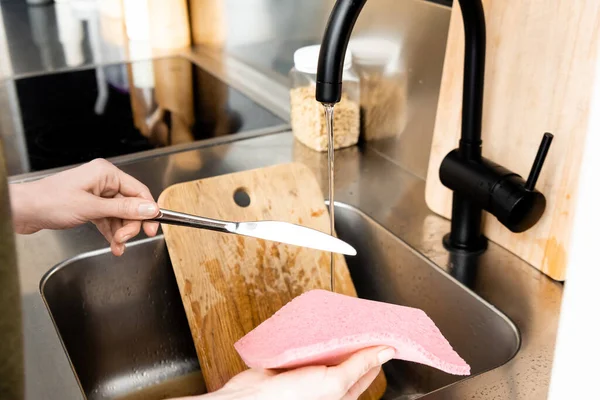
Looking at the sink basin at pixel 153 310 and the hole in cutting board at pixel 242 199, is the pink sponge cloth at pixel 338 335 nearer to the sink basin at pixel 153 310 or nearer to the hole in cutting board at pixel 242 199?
the sink basin at pixel 153 310

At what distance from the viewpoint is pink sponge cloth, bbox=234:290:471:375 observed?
583 mm

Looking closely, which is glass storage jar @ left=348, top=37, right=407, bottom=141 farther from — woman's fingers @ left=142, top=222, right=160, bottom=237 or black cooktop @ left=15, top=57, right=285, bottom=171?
woman's fingers @ left=142, top=222, right=160, bottom=237

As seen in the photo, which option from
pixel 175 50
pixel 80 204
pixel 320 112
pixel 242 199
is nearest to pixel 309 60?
pixel 320 112

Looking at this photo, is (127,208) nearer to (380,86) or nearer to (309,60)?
(309,60)

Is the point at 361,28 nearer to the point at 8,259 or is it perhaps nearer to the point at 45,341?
the point at 45,341

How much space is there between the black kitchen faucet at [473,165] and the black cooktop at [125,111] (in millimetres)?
570

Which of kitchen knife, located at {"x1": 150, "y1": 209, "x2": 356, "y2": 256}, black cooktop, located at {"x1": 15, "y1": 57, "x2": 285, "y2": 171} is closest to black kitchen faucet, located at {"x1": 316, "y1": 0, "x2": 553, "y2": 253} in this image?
kitchen knife, located at {"x1": 150, "y1": 209, "x2": 356, "y2": 256}

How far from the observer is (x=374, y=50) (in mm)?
1149

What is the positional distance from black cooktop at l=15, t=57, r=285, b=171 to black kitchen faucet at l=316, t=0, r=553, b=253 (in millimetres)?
570

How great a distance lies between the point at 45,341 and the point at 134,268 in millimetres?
210

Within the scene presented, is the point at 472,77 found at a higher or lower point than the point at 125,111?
higher

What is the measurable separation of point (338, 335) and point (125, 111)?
3.43 ft

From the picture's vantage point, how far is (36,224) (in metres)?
0.77

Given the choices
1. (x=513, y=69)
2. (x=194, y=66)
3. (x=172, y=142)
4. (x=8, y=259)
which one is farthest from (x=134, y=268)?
(x=194, y=66)
